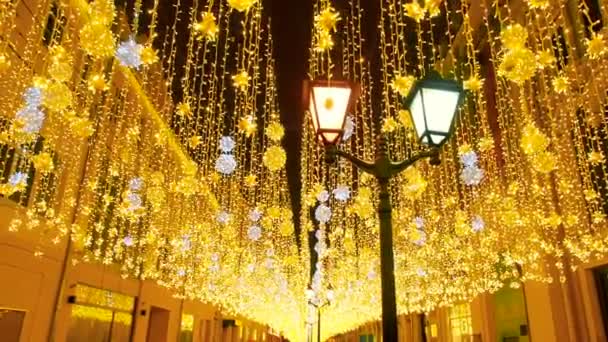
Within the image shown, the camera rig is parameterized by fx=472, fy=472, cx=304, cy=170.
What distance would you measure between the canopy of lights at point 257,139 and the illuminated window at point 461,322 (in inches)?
32.1

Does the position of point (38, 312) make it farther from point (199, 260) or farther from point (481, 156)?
point (481, 156)

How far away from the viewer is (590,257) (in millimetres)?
10930

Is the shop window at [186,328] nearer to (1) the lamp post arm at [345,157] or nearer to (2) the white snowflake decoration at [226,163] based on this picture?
(2) the white snowflake decoration at [226,163]

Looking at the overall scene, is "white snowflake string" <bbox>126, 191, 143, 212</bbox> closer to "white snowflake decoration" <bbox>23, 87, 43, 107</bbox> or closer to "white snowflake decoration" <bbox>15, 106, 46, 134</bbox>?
"white snowflake decoration" <bbox>23, 87, 43, 107</bbox>

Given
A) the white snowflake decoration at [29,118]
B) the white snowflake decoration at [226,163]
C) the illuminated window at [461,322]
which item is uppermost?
the white snowflake decoration at [226,163]

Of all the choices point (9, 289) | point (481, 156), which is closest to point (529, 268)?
point (481, 156)

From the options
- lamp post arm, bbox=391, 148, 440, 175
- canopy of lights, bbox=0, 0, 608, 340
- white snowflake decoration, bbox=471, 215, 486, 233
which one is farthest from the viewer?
white snowflake decoration, bbox=471, 215, 486, 233

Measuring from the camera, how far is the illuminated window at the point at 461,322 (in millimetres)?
18703

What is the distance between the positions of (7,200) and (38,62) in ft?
8.71

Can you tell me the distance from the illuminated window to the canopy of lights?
815mm

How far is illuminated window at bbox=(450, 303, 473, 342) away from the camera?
61.4 ft

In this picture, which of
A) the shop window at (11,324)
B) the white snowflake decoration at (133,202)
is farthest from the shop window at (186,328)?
the shop window at (11,324)

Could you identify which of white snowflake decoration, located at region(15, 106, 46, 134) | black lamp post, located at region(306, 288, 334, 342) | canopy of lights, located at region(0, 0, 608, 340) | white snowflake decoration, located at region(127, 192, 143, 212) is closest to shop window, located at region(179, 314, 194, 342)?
canopy of lights, located at region(0, 0, 608, 340)

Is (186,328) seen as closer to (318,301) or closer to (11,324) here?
(318,301)
